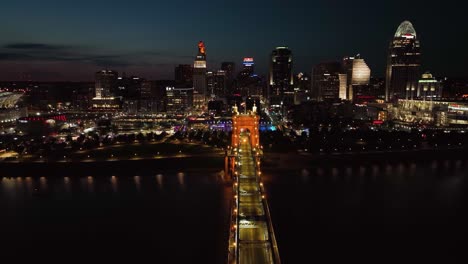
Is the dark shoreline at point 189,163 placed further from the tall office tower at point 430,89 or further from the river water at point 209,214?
the tall office tower at point 430,89

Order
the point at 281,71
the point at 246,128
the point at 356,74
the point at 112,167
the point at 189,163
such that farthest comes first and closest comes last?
the point at 281,71
the point at 356,74
the point at 246,128
the point at 189,163
the point at 112,167

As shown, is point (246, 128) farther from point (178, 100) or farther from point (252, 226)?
point (178, 100)

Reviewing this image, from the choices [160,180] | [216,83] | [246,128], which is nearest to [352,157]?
[246,128]

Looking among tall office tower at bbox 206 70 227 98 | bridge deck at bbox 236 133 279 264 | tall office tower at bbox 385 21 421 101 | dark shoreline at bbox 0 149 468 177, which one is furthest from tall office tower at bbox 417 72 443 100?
tall office tower at bbox 206 70 227 98

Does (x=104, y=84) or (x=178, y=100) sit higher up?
(x=104, y=84)

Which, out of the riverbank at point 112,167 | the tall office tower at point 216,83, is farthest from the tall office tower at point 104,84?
the riverbank at point 112,167

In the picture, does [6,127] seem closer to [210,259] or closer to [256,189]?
[256,189]
